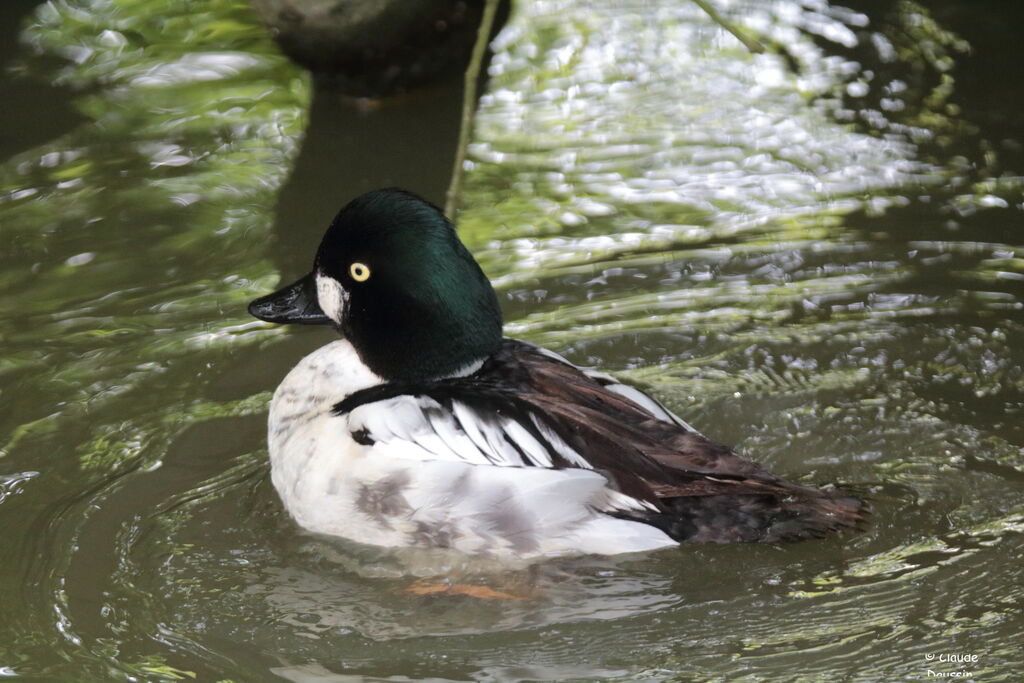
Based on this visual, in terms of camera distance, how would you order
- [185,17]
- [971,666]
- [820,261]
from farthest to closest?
[185,17], [820,261], [971,666]

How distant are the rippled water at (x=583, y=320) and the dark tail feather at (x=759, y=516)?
0.12m

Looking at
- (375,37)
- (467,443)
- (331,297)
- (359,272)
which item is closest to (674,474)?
(467,443)

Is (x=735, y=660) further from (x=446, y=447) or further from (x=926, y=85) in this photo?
(x=926, y=85)

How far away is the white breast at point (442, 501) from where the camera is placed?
4.71m

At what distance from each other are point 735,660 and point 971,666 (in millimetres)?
705

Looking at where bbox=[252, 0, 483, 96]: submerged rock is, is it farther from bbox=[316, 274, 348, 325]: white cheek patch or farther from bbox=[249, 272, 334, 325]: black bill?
bbox=[316, 274, 348, 325]: white cheek patch

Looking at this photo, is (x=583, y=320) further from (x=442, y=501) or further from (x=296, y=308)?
(x=442, y=501)

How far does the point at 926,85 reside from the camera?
823 centimetres

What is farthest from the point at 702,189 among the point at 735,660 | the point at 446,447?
the point at 735,660

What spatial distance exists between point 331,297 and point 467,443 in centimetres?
90

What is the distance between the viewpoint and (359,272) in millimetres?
5051

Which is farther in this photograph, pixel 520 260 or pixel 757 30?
pixel 757 30

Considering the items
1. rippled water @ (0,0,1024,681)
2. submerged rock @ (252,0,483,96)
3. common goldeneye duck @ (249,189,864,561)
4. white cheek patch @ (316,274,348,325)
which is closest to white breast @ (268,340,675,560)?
common goldeneye duck @ (249,189,864,561)

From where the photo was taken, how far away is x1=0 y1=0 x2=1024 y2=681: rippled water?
4512 millimetres
